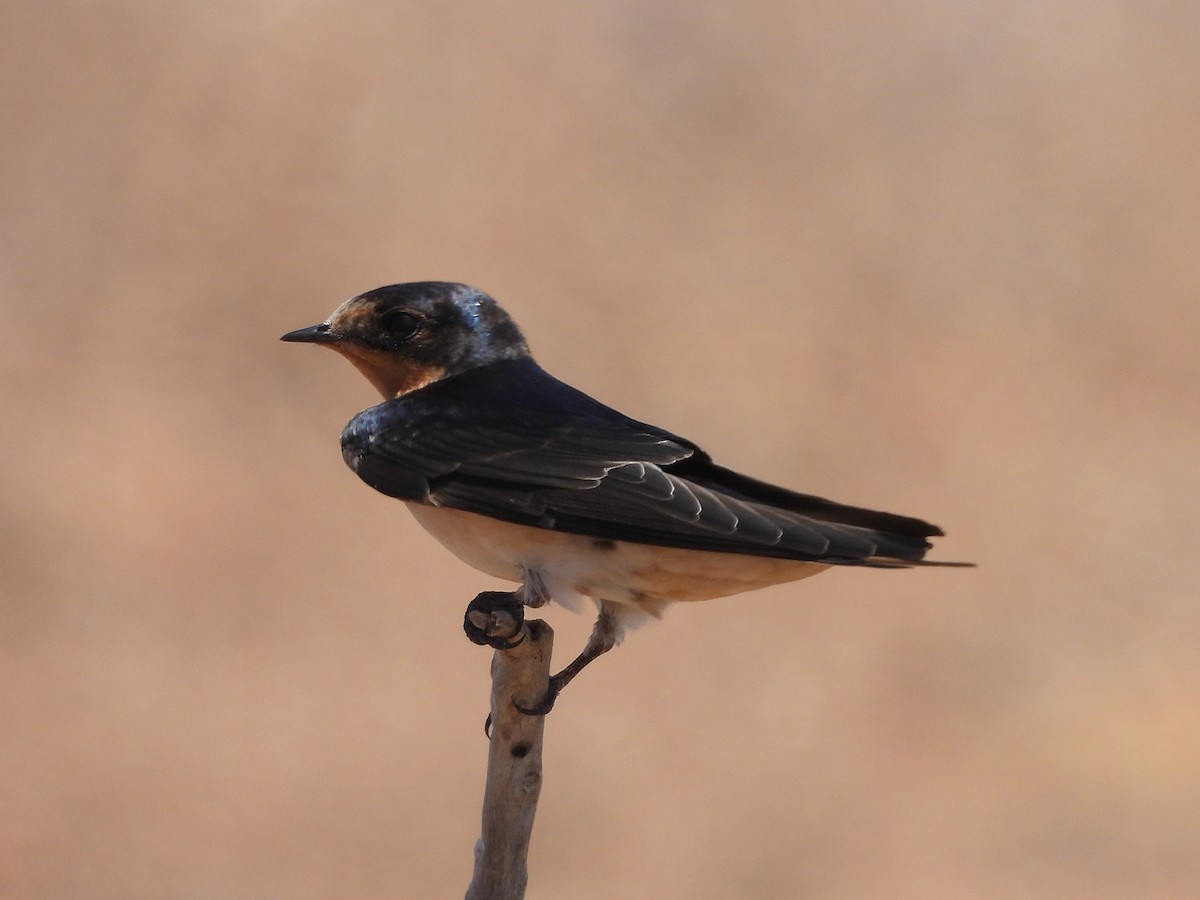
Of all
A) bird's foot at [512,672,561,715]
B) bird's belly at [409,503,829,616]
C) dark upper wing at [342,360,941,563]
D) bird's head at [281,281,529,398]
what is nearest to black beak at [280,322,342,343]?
bird's head at [281,281,529,398]

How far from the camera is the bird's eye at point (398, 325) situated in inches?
159

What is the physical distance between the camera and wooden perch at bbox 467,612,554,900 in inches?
141

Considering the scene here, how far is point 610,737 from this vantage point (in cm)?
869

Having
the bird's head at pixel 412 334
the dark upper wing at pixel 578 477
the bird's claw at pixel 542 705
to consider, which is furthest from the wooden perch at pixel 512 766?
the bird's head at pixel 412 334

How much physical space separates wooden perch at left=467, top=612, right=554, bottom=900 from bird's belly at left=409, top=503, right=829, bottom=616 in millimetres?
143

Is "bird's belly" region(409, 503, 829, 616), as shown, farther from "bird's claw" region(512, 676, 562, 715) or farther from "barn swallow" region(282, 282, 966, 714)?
"bird's claw" region(512, 676, 562, 715)

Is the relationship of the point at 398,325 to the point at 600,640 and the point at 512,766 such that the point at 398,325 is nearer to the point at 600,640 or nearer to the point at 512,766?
the point at 600,640

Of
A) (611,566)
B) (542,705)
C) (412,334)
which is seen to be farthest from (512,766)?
(412,334)

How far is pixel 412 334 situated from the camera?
160 inches

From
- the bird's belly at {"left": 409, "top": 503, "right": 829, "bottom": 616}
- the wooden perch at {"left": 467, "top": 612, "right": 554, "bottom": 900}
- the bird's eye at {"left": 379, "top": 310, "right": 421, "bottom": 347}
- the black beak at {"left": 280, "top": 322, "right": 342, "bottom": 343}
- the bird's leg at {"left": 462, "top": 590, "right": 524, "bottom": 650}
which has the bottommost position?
the wooden perch at {"left": 467, "top": 612, "right": 554, "bottom": 900}

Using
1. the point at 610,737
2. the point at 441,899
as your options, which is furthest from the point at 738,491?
the point at 610,737

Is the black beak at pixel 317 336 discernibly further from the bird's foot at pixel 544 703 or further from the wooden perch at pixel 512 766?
the bird's foot at pixel 544 703

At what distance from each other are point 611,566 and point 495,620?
297 mm

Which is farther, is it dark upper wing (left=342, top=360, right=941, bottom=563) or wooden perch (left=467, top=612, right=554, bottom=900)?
wooden perch (left=467, top=612, right=554, bottom=900)
